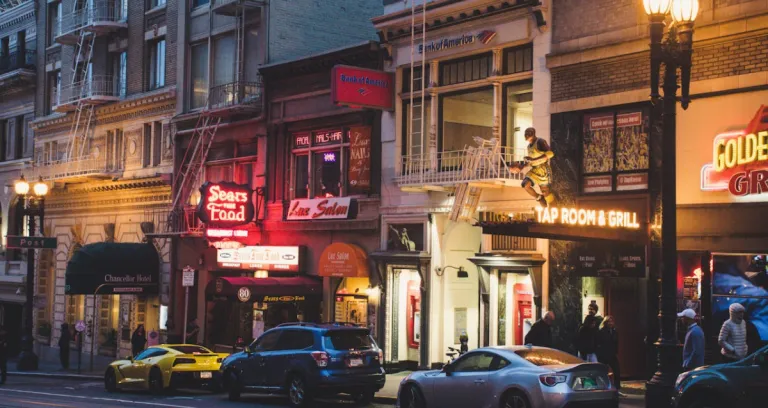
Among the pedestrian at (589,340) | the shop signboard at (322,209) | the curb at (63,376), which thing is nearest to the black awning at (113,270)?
the curb at (63,376)

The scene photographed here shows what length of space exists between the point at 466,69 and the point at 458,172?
2996mm

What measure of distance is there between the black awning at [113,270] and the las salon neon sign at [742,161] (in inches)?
949

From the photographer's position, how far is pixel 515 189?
2653cm

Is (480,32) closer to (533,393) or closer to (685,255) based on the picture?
(685,255)

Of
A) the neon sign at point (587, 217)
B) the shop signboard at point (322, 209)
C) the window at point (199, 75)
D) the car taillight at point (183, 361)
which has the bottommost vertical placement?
the car taillight at point (183, 361)

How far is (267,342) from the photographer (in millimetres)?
23828

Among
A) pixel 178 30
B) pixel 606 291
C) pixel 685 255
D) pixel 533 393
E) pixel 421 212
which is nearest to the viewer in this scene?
pixel 533 393

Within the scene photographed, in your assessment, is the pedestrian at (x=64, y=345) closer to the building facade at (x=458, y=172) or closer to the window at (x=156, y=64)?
the window at (x=156, y=64)

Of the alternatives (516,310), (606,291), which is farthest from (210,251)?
(606,291)

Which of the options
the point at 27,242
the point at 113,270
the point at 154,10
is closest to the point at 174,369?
the point at 113,270

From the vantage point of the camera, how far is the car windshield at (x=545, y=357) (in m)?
17.5

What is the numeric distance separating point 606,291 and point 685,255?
9.25 feet

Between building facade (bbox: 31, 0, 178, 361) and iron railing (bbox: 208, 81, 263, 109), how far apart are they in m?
3.29

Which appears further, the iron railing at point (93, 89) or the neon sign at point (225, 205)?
the iron railing at point (93, 89)
